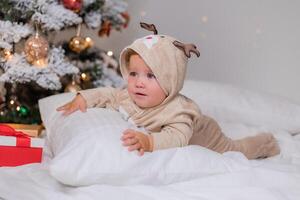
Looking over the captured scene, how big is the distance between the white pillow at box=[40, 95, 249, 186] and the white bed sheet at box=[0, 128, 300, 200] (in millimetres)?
20

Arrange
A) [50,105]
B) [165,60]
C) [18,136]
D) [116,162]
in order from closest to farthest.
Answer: [116,162] < [165,60] < [18,136] < [50,105]

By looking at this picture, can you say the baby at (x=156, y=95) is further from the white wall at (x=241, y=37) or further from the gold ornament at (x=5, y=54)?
the white wall at (x=241, y=37)

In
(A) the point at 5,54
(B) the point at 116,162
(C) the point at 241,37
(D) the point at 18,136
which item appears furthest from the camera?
(C) the point at 241,37

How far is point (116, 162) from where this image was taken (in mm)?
1173

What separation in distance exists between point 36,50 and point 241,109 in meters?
0.80

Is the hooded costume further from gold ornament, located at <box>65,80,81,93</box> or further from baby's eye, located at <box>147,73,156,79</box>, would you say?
gold ornament, located at <box>65,80,81,93</box>

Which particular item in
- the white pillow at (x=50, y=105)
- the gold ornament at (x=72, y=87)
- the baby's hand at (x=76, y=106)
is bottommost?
the gold ornament at (x=72, y=87)

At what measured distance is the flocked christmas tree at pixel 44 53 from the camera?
207cm

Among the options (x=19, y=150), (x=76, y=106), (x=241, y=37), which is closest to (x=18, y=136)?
(x=19, y=150)

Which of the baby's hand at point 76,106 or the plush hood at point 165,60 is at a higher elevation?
the plush hood at point 165,60

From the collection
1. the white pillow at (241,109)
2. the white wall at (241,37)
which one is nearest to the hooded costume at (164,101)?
the white pillow at (241,109)

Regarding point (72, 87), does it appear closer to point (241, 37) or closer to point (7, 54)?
point (7, 54)

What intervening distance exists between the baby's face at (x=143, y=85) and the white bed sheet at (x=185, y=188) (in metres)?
0.28

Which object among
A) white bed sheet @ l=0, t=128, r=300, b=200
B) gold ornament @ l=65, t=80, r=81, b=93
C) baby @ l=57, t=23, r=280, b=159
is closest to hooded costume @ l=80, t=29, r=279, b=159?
baby @ l=57, t=23, r=280, b=159
